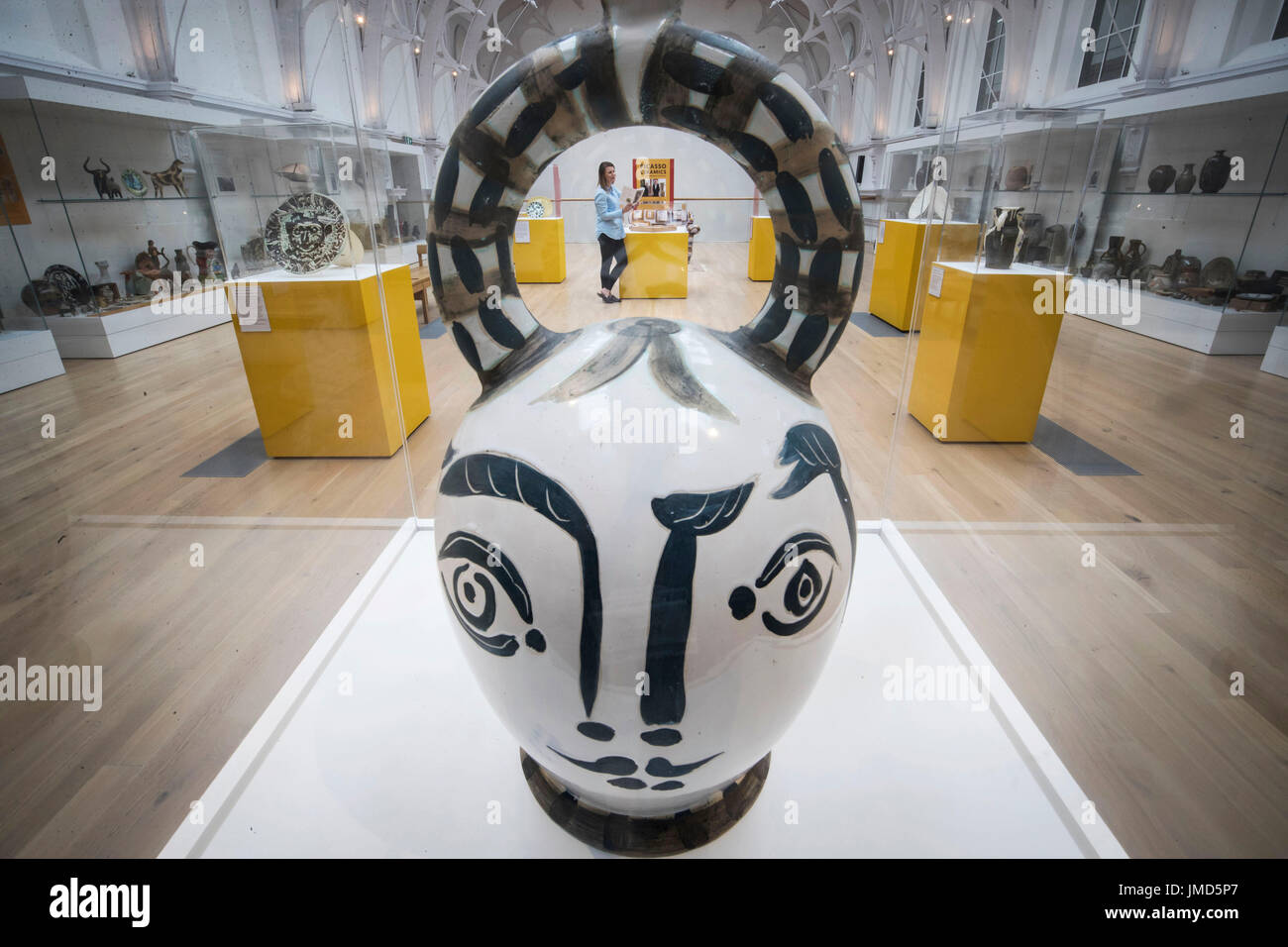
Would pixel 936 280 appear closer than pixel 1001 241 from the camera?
No

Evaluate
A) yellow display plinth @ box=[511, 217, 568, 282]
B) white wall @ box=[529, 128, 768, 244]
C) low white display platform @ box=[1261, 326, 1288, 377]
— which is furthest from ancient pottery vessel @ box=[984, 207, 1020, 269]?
white wall @ box=[529, 128, 768, 244]

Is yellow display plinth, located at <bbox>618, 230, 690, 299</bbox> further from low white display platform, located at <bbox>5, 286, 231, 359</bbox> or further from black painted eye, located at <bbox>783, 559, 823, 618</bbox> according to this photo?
black painted eye, located at <bbox>783, 559, 823, 618</bbox>

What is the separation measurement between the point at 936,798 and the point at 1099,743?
2.10 ft

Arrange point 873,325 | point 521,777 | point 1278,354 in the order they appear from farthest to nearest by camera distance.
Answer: point 873,325, point 1278,354, point 521,777

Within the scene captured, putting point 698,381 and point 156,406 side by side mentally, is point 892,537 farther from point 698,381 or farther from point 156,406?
point 156,406

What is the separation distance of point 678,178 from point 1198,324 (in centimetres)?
740

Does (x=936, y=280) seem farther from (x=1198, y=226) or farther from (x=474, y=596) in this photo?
(x=474, y=596)

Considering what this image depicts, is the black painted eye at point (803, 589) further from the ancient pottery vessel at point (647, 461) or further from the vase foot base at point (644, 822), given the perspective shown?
the vase foot base at point (644, 822)

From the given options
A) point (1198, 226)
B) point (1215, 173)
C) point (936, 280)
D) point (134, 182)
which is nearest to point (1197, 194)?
point (1198, 226)

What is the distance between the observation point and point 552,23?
8180 mm

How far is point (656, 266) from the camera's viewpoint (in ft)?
18.3

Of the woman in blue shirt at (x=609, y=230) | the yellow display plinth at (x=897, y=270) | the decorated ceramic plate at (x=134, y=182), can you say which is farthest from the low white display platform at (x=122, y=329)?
the yellow display plinth at (x=897, y=270)

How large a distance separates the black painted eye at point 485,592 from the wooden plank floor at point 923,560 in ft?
3.16
